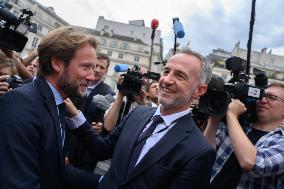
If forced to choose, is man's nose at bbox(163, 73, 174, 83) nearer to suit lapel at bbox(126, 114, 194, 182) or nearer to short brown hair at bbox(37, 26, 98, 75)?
suit lapel at bbox(126, 114, 194, 182)

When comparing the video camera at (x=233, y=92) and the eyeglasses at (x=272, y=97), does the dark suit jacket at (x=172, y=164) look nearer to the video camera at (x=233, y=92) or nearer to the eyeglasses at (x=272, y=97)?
the video camera at (x=233, y=92)

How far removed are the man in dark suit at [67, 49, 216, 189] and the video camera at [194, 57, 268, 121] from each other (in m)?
0.21

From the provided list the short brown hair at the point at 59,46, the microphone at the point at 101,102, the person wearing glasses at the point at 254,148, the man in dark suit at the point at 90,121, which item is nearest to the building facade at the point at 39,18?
the man in dark suit at the point at 90,121

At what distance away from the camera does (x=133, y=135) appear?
8.21 ft

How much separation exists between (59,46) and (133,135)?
863mm

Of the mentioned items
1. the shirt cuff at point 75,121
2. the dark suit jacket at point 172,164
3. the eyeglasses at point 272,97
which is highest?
the eyeglasses at point 272,97

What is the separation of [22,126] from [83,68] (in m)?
0.66

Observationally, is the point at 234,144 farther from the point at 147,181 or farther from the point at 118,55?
the point at 118,55

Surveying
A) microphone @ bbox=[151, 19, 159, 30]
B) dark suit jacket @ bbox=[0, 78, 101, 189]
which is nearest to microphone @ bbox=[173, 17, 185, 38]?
microphone @ bbox=[151, 19, 159, 30]

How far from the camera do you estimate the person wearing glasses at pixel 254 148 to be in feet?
8.70

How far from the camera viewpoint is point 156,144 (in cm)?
229

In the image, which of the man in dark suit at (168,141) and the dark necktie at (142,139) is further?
the dark necktie at (142,139)

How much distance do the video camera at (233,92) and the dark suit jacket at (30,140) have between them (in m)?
1.48

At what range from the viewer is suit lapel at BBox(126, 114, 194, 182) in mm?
2197
